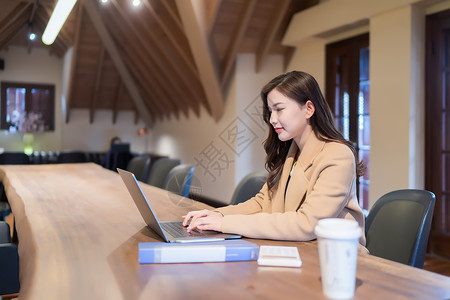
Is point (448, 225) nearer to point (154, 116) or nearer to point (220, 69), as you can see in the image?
point (220, 69)

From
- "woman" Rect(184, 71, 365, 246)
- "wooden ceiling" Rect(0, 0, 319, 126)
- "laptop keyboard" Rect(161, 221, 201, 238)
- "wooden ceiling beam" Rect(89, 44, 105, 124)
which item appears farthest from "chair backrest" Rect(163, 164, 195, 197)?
"wooden ceiling beam" Rect(89, 44, 105, 124)

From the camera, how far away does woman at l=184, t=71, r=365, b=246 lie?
57.2 inches

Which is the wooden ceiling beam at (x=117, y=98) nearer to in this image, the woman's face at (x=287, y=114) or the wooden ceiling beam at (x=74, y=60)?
the wooden ceiling beam at (x=74, y=60)

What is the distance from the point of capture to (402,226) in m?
1.67

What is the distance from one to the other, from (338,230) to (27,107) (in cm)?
1112

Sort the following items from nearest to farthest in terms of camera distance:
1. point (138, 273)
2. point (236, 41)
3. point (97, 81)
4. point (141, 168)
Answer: point (138, 273), point (141, 168), point (236, 41), point (97, 81)

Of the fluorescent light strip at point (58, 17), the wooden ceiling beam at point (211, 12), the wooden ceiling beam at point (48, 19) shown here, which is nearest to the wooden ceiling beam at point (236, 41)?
the wooden ceiling beam at point (211, 12)

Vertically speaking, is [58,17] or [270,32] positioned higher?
[270,32]

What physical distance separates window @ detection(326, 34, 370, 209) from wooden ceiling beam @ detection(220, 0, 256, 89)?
110cm

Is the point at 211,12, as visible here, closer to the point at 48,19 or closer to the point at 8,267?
the point at 48,19

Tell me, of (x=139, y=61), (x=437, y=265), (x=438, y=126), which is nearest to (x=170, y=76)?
(x=139, y=61)

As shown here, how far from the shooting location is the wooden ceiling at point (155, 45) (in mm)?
5355

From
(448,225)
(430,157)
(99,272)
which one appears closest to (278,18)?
(430,157)

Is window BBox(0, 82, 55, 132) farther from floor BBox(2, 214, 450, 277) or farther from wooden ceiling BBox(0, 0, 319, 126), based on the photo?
floor BBox(2, 214, 450, 277)
